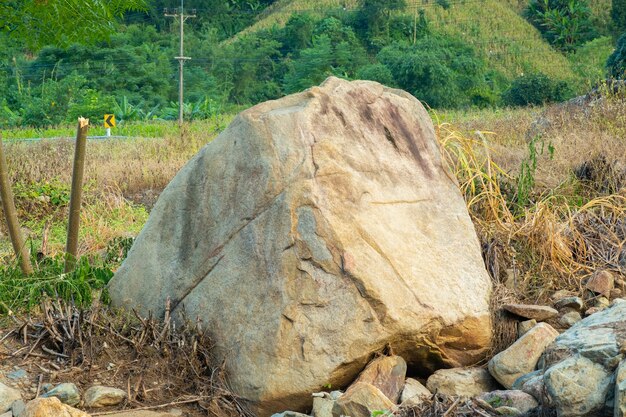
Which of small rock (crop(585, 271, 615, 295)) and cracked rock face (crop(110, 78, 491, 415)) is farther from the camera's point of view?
small rock (crop(585, 271, 615, 295))

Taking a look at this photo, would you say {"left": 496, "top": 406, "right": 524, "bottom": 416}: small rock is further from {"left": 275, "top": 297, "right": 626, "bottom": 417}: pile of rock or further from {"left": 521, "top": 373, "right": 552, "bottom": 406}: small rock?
{"left": 521, "top": 373, "right": 552, "bottom": 406}: small rock

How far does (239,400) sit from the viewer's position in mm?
4988

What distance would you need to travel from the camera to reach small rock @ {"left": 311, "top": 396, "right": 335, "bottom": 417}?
4711 millimetres

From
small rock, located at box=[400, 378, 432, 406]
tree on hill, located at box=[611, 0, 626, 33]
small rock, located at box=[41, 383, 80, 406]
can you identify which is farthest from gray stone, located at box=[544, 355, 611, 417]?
tree on hill, located at box=[611, 0, 626, 33]

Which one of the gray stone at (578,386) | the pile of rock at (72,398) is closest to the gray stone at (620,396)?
the gray stone at (578,386)

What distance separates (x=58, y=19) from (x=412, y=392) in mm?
3613

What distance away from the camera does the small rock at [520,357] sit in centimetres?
500

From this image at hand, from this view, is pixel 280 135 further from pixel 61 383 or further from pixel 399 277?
pixel 61 383

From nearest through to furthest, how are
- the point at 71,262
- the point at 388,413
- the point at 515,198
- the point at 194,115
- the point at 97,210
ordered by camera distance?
the point at 388,413, the point at 71,262, the point at 515,198, the point at 97,210, the point at 194,115

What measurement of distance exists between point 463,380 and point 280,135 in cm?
177

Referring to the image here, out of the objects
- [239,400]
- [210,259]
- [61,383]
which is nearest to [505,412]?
[239,400]

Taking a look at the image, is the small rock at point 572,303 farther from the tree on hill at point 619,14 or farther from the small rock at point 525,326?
the tree on hill at point 619,14

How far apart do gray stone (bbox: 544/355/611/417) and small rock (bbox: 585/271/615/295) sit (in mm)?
1945

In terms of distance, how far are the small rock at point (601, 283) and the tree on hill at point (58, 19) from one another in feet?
12.3
